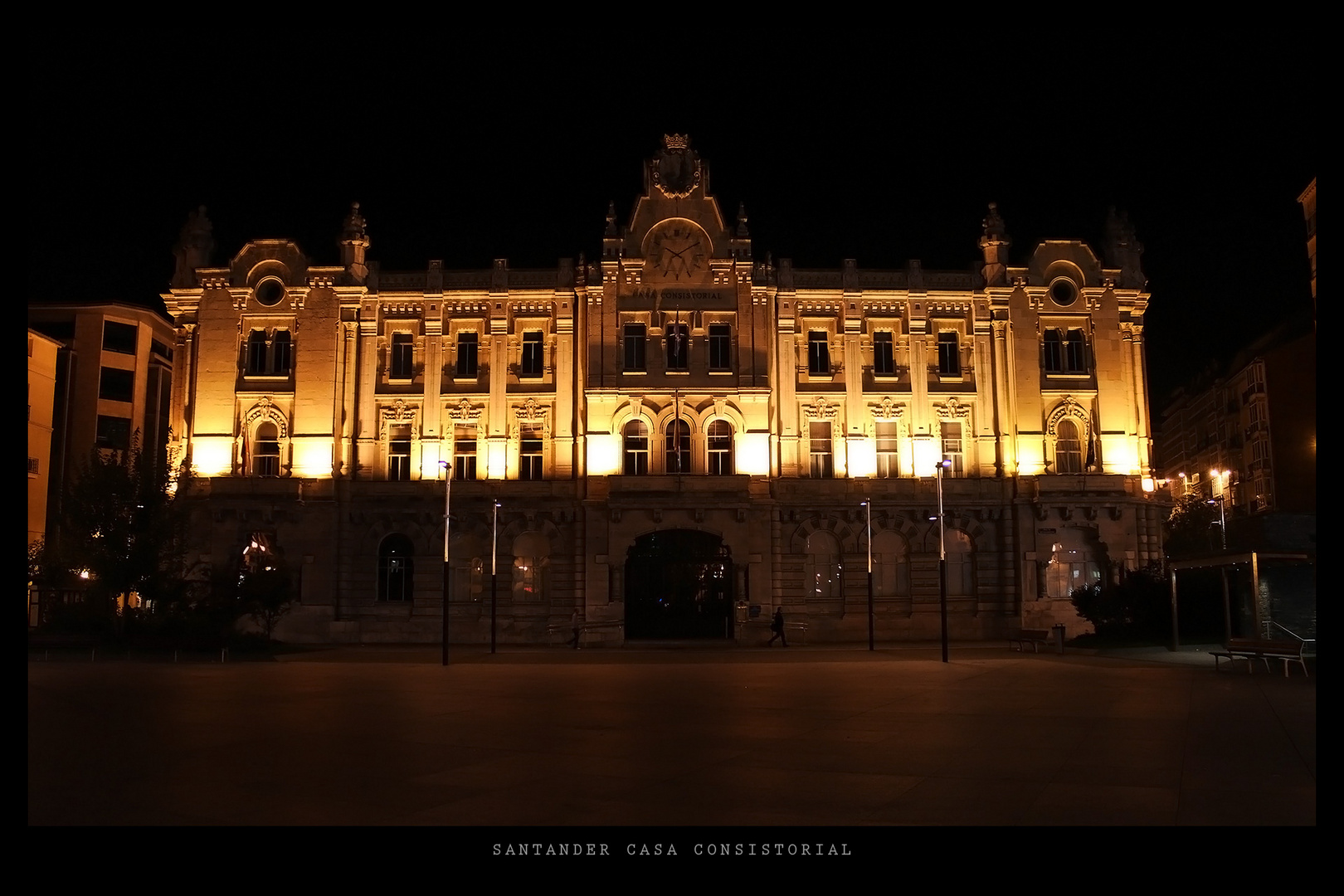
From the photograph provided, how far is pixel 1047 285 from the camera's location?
183ft

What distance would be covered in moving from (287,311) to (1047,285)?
38.2 m

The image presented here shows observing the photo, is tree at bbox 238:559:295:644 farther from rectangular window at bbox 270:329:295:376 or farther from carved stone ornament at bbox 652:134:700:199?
carved stone ornament at bbox 652:134:700:199

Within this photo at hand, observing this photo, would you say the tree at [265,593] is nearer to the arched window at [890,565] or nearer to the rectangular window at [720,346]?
the rectangular window at [720,346]

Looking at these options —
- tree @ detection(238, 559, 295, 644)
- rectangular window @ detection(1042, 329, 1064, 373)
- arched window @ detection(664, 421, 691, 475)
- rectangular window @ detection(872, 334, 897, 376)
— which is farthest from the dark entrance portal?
rectangular window @ detection(1042, 329, 1064, 373)

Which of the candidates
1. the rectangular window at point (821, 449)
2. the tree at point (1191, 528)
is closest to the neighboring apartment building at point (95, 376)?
the rectangular window at point (821, 449)

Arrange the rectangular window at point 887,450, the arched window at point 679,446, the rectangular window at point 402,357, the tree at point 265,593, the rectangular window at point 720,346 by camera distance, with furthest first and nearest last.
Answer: the rectangular window at point 402,357, the rectangular window at point 887,450, the rectangular window at point 720,346, the arched window at point 679,446, the tree at point 265,593

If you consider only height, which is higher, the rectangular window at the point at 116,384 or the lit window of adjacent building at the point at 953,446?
the rectangular window at the point at 116,384

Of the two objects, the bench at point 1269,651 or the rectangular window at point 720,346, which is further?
the rectangular window at point 720,346

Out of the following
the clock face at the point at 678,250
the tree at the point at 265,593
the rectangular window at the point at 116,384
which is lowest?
the tree at the point at 265,593

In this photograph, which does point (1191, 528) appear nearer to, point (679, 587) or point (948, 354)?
point (948, 354)

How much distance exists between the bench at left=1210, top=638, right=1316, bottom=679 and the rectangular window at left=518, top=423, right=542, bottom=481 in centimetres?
3203

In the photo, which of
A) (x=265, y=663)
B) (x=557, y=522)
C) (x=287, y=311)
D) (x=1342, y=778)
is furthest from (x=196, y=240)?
(x=1342, y=778)
